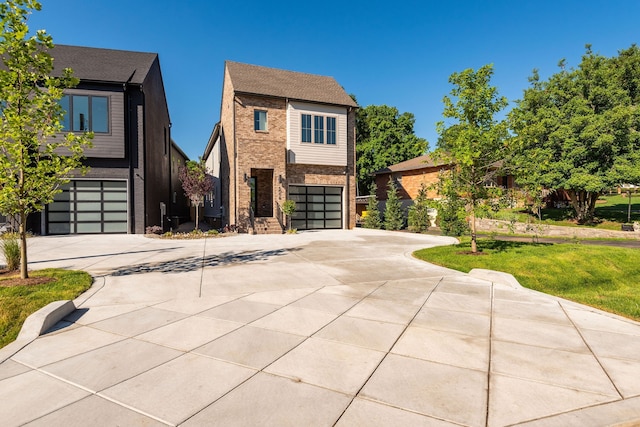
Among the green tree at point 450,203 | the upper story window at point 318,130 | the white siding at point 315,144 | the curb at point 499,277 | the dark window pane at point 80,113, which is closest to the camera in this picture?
the curb at point 499,277

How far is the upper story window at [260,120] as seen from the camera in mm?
18719

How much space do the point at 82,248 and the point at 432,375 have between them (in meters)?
13.4

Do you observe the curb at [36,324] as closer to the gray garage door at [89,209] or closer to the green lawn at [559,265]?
the green lawn at [559,265]

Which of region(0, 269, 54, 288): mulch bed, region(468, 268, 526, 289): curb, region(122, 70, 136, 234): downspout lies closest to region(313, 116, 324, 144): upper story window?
region(122, 70, 136, 234): downspout

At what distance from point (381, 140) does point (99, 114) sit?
28914mm

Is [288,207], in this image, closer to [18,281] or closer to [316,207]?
[316,207]

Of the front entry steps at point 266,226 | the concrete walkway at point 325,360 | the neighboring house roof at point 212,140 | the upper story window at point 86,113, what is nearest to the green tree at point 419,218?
the front entry steps at point 266,226

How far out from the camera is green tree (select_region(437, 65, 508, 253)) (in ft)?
31.7

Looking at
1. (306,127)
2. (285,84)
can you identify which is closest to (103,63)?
(285,84)

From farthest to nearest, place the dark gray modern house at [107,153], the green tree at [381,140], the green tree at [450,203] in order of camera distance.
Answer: the green tree at [381,140]
the dark gray modern house at [107,153]
the green tree at [450,203]

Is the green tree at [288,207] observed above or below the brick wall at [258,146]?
below

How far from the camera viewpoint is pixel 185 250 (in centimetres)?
1152

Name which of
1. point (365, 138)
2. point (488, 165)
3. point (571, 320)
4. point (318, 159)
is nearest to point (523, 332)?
point (571, 320)

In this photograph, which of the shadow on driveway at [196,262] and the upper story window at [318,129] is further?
the upper story window at [318,129]
